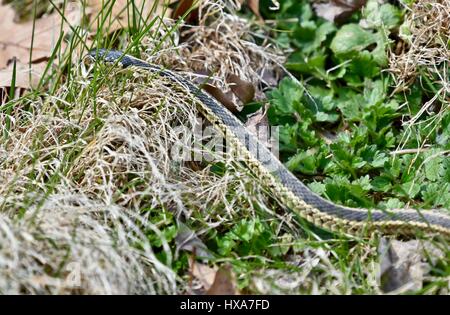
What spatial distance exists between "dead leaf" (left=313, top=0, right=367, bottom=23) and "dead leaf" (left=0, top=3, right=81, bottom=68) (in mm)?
2172

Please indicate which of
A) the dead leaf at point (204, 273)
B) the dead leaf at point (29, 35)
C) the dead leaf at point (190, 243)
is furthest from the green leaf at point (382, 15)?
the dead leaf at point (204, 273)

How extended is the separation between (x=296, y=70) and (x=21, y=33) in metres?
2.43

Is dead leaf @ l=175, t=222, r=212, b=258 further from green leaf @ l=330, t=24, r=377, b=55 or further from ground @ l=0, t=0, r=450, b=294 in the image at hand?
green leaf @ l=330, t=24, r=377, b=55

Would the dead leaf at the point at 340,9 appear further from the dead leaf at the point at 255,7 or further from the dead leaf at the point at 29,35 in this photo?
the dead leaf at the point at 29,35

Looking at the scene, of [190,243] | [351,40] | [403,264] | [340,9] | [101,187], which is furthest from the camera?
[340,9]

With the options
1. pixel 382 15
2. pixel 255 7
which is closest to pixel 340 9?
pixel 382 15

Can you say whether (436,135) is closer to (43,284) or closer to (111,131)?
(111,131)

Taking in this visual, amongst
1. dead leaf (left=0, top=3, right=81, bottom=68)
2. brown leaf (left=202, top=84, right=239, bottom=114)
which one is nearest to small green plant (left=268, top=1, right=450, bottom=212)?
brown leaf (left=202, top=84, right=239, bottom=114)

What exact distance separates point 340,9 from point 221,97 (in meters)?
1.54

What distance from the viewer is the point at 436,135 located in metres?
5.05

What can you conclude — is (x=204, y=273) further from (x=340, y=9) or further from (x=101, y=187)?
(x=340, y=9)

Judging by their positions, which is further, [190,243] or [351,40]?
[351,40]

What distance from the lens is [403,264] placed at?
393cm

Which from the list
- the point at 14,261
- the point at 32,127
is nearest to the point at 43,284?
the point at 14,261
